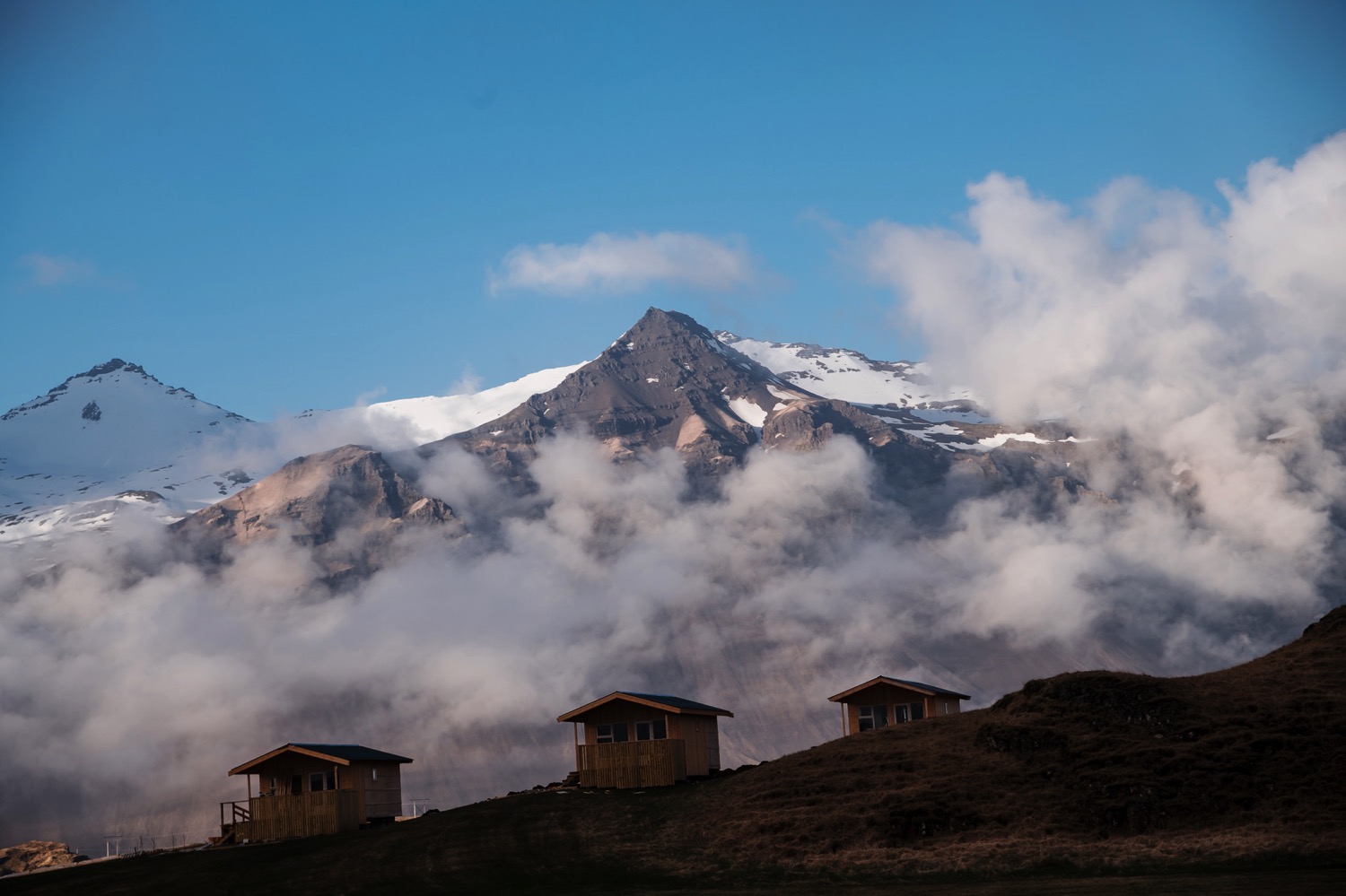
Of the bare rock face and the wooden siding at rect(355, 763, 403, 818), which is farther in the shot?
the bare rock face

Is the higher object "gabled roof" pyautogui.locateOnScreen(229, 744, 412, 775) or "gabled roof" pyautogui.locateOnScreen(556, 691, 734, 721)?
"gabled roof" pyautogui.locateOnScreen(556, 691, 734, 721)

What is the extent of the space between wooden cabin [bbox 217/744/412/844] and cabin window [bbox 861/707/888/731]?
2616cm

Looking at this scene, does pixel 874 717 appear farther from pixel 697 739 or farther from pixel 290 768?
pixel 290 768

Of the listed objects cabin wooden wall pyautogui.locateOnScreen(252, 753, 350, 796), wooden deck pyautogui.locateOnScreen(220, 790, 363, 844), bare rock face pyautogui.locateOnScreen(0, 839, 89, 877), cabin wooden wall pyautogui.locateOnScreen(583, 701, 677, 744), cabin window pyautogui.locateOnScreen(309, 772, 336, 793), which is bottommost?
bare rock face pyautogui.locateOnScreen(0, 839, 89, 877)

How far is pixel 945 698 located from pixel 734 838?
2742 centimetres

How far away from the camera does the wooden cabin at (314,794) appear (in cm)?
6194

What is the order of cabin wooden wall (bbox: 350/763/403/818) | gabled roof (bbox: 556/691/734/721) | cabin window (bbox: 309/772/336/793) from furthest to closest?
gabled roof (bbox: 556/691/734/721) → cabin window (bbox: 309/772/336/793) → cabin wooden wall (bbox: 350/763/403/818)

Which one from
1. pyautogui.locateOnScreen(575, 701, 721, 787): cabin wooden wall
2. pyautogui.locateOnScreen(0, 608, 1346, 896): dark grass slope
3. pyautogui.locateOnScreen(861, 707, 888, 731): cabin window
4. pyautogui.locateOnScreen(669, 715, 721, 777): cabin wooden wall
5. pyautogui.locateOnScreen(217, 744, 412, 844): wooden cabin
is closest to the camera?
pyautogui.locateOnScreen(0, 608, 1346, 896): dark grass slope

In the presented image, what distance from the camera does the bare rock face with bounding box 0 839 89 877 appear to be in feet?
289

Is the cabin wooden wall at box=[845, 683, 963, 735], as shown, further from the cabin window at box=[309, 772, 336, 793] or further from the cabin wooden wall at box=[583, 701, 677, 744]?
the cabin window at box=[309, 772, 336, 793]

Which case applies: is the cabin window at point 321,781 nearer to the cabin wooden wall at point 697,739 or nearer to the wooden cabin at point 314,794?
the wooden cabin at point 314,794

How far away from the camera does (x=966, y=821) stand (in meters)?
48.1

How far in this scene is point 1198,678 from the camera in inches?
2431

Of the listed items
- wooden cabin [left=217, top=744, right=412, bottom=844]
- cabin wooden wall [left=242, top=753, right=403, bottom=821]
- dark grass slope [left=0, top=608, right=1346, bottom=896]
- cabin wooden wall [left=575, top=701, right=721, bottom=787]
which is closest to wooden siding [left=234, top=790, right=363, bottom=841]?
wooden cabin [left=217, top=744, right=412, bottom=844]
